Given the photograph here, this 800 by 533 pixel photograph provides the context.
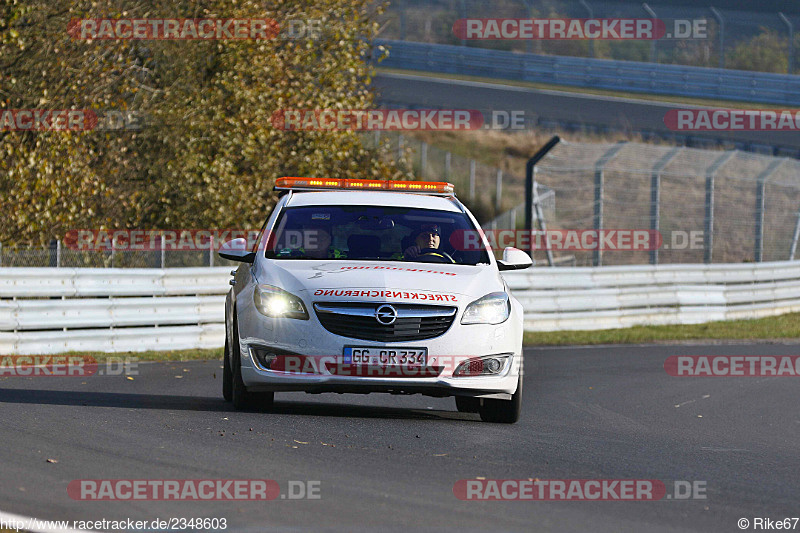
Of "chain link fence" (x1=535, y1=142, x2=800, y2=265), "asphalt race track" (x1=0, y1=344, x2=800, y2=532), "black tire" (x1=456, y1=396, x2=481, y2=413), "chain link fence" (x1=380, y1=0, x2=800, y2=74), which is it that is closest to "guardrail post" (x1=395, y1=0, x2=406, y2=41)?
"chain link fence" (x1=380, y1=0, x2=800, y2=74)

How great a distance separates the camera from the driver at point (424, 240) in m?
10.4

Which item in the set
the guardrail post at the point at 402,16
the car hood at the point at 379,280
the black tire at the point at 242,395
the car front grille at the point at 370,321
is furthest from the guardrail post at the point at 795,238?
the guardrail post at the point at 402,16

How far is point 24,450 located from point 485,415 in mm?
3703

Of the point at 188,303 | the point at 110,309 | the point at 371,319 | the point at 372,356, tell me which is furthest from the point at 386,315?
the point at 188,303

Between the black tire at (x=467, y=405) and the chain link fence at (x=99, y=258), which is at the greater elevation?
the chain link fence at (x=99, y=258)

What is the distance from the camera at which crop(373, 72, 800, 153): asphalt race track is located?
37219 millimetres

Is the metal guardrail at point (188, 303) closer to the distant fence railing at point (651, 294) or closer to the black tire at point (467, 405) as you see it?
the distant fence railing at point (651, 294)

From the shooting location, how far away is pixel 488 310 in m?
9.66

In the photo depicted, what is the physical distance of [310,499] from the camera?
6680 mm

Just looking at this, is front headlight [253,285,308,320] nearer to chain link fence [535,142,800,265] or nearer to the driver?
the driver

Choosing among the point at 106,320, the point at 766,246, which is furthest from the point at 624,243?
the point at 106,320

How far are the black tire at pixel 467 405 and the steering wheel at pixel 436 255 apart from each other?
129 centimetres

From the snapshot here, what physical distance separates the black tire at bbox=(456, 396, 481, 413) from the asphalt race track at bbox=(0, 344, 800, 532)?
0.09 meters

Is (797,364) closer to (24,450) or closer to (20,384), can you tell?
(20,384)
